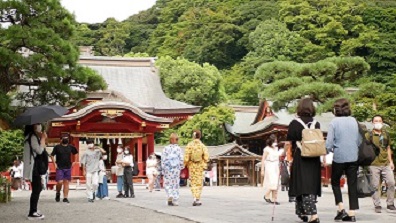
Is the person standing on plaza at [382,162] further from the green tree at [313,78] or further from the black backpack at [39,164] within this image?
the green tree at [313,78]

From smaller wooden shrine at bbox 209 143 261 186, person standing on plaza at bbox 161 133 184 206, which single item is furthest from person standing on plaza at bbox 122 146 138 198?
smaller wooden shrine at bbox 209 143 261 186

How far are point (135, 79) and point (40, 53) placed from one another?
21.9 m

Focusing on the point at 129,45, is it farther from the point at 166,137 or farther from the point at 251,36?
the point at 166,137

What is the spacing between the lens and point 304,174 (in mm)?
7637

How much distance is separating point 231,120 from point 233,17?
30.1m

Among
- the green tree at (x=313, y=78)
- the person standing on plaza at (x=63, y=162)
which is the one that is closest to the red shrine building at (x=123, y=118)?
the green tree at (x=313, y=78)

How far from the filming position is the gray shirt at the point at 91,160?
14.9 m

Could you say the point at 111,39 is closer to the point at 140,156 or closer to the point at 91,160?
the point at 140,156

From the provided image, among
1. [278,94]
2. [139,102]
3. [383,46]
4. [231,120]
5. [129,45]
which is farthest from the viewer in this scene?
[129,45]

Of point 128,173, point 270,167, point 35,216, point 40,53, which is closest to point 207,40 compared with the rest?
point 128,173

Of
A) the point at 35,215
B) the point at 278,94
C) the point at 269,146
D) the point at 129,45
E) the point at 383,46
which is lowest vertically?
the point at 35,215

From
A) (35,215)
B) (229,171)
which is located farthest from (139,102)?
(35,215)

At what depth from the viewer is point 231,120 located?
41500 mm

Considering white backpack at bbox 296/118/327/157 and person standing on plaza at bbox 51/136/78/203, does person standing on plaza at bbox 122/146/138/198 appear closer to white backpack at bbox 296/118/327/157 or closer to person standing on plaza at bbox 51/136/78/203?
person standing on plaza at bbox 51/136/78/203
